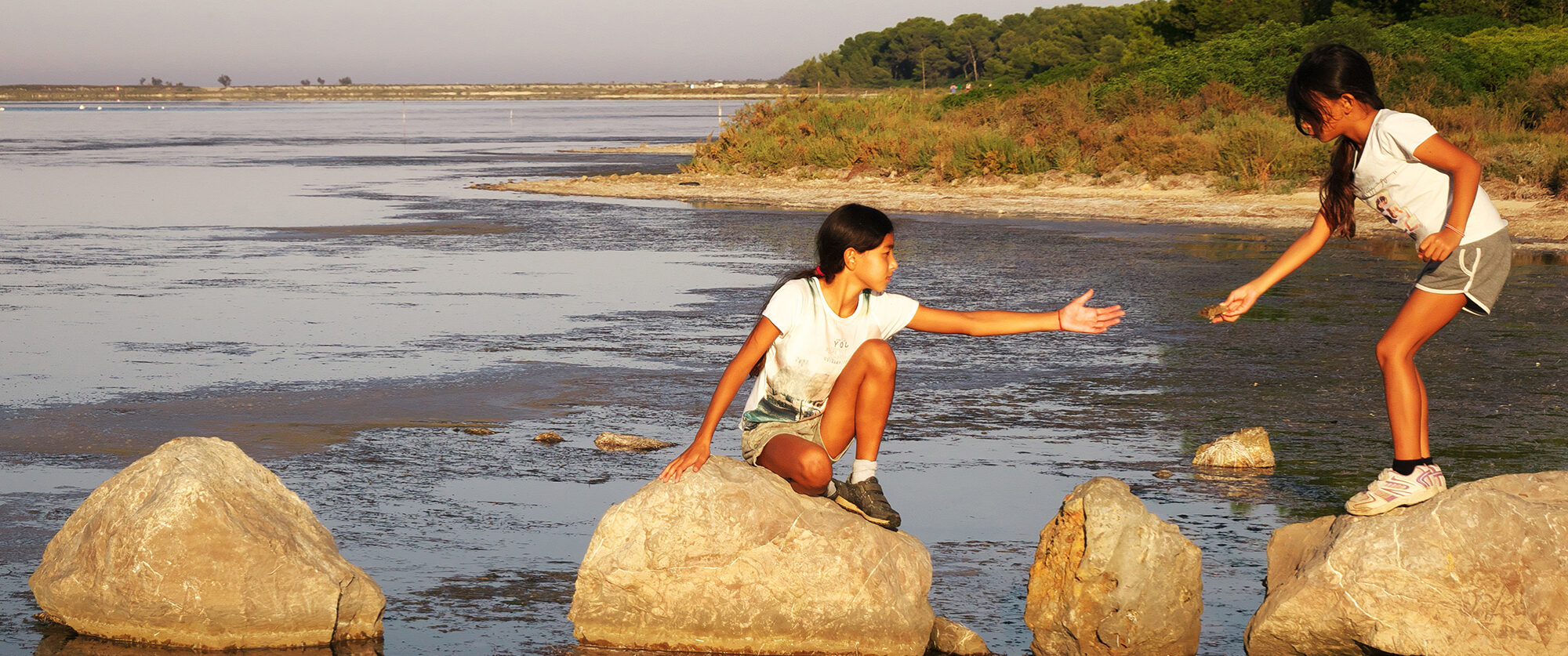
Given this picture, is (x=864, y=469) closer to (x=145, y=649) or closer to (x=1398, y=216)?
(x=1398, y=216)

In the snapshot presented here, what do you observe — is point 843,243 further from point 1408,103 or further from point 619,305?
point 1408,103

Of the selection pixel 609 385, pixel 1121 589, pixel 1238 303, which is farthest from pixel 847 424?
pixel 609 385

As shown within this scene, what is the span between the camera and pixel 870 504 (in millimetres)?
4820

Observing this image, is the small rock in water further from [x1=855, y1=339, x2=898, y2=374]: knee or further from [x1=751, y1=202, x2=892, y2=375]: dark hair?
[x1=855, y1=339, x2=898, y2=374]: knee

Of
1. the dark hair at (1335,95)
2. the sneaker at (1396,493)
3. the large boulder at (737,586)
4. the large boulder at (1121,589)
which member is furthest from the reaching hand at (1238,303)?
the large boulder at (737,586)

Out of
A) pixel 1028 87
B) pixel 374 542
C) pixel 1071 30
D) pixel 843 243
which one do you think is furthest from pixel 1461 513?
pixel 1071 30

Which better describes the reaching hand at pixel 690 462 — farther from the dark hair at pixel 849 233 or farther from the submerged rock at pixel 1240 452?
the submerged rock at pixel 1240 452

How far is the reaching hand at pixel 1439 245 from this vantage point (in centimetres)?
467

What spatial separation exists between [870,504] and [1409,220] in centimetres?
205

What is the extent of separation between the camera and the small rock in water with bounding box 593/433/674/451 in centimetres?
714

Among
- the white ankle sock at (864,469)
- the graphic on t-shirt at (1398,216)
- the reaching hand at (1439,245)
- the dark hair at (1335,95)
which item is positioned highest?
the dark hair at (1335,95)

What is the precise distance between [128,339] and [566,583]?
6.64 metres

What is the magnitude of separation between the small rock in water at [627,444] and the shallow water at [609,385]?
0.14m

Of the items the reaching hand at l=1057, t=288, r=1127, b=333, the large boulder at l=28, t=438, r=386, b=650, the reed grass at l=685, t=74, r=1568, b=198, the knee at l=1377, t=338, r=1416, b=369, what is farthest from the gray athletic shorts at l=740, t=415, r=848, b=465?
the reed grass at l=685, t=74, r=1568, b=198
